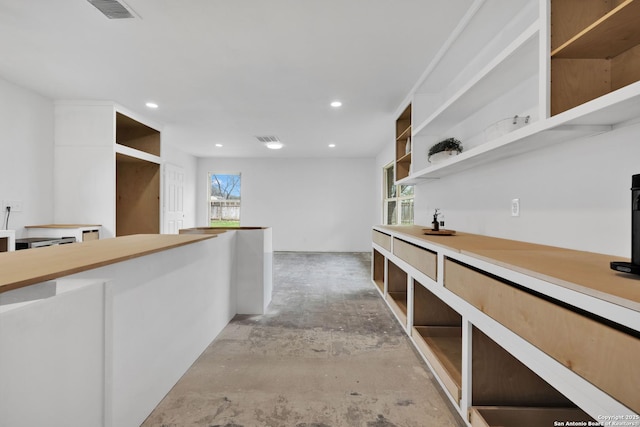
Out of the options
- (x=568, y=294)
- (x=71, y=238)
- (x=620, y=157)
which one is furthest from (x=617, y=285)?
(x=71, y=238)

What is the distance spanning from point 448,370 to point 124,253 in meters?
1.90

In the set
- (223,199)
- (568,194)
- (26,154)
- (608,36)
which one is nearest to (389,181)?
(223,199)

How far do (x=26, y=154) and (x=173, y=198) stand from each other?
9.47 ft

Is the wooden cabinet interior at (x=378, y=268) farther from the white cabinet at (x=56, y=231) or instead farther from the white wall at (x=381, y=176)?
the white cabinet at (x=56, y=231)

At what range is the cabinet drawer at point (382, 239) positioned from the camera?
11.3 feet

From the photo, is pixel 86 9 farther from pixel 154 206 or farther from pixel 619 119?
pixel 154 206

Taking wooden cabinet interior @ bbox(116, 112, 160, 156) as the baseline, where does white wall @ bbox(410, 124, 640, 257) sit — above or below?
below

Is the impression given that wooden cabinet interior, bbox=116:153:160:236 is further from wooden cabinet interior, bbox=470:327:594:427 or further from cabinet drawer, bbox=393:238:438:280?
wooden cabinet interior, bbox=470:327:594:427

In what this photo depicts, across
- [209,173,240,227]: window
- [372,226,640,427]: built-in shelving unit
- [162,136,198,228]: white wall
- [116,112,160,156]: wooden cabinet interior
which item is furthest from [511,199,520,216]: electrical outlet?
[209,173,240,227]: window

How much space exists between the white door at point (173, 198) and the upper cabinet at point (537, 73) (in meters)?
5.39

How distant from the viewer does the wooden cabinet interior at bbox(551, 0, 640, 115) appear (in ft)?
4.39

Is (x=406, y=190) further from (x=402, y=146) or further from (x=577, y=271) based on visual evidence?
(x=577, y=271)

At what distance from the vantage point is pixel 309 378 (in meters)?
1.98

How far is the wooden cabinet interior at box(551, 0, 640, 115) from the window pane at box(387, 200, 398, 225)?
4.88 metres
